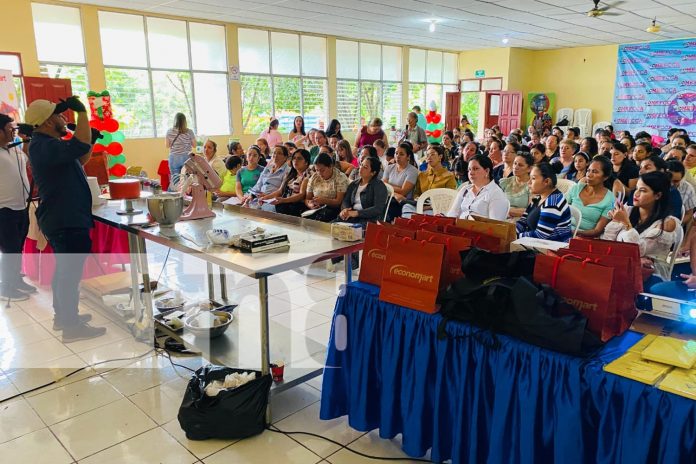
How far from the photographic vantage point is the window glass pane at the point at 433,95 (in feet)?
45.8

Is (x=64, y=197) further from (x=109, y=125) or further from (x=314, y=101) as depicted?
(x=314, y=101)

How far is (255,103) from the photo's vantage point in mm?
10359

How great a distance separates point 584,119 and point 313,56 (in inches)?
268

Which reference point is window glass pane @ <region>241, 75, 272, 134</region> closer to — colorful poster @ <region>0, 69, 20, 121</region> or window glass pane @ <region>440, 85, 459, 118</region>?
colorful poster @ <region>0, 69, 20, 121</region>

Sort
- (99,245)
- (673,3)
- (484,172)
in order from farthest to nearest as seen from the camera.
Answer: (673,3) < (99,245) < (484,172)

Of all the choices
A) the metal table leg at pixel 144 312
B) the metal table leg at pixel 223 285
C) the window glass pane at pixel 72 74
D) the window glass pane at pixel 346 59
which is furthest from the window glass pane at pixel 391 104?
the metal table leg at pixel 144 312

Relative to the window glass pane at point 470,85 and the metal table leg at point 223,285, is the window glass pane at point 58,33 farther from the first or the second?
the window glass pane at point 470,85

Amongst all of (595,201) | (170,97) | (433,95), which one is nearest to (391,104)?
(433,95)

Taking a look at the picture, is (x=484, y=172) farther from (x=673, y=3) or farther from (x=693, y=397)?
(x=673, y=3)

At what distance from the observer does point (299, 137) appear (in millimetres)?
8484

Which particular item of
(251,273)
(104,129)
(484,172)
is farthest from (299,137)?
(251,273)

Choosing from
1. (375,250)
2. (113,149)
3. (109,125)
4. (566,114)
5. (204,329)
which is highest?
(566,114)

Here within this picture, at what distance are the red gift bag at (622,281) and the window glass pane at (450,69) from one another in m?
13.4

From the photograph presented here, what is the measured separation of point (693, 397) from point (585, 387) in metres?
0.26
